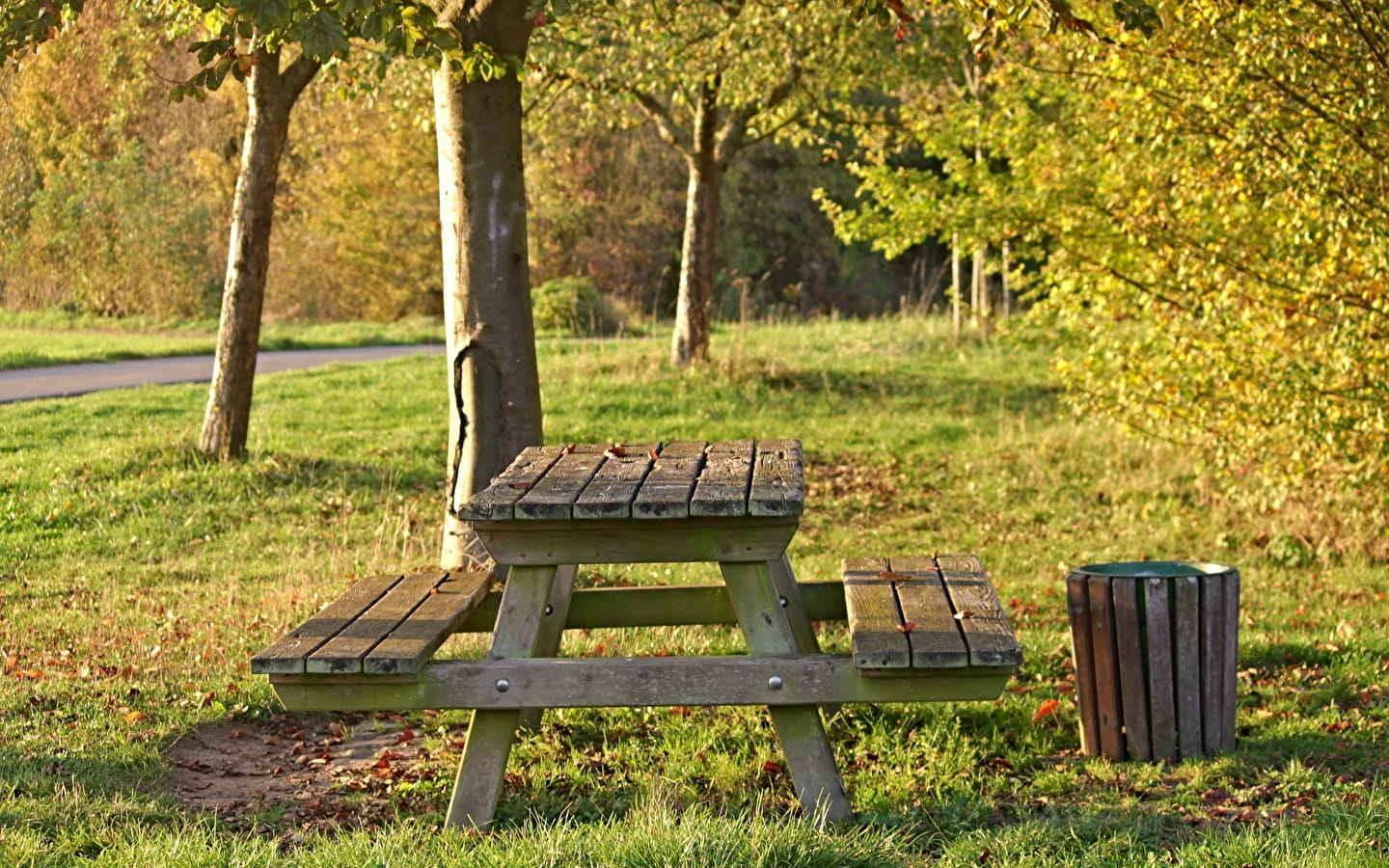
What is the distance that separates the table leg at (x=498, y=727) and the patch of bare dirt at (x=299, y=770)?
10.8 inches

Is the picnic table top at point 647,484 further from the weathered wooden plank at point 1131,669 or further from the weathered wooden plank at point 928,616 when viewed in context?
the weathered wooden plank at point 1131,669

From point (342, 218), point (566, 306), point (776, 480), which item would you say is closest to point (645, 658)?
point (776, 480)

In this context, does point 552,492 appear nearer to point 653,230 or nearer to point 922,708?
point 922,708

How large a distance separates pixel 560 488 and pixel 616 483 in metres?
0.20

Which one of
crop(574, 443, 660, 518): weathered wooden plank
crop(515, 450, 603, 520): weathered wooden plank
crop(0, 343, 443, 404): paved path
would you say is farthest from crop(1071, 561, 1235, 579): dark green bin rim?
crop(0, 343, 443, 404): paved path

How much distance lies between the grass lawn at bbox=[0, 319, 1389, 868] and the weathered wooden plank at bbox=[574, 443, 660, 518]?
87 cm

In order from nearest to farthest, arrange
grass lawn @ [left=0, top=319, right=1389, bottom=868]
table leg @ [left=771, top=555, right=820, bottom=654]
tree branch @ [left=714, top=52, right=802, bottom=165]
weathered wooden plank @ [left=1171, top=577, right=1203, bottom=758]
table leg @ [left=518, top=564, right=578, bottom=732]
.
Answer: grass lawn @ [left=0, top=319, right=1389, bottom=868] → weathered wooden plank @ [left=1171, top=577, right=1203, bottom=758] → table leg @ [left=518, top=564, right=578, bottom=732] → table leg @ [left=771, top=555, right=820, bottom=654] → tree branch @ [left=714, top=52, right=802, bottom=165]

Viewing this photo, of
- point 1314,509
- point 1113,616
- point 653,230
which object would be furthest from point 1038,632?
point 653,230

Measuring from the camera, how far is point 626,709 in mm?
5805

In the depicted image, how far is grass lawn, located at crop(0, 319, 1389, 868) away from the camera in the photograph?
407cm

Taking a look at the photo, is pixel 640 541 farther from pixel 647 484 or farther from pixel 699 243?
pixel 699 243

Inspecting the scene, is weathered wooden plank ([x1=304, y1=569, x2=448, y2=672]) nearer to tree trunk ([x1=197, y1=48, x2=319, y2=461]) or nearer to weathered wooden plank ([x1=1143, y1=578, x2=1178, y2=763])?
weathered wooden plank ([x1=1143, y1=578, x2=1178, y2=763])

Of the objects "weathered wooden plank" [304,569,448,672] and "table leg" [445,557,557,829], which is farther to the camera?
"table leg" [445,557,557,829]

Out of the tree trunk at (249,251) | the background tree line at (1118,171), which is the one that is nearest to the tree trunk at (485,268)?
the background tree line at (1118,171)
